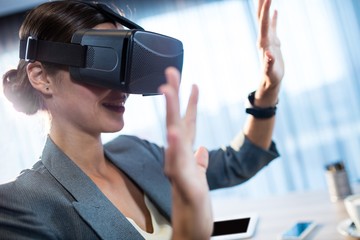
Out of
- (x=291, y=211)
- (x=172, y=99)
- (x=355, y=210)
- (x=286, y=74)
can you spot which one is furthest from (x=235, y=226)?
(x=286, y=74)

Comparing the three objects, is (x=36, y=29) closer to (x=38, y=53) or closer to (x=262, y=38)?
(x=38, y=53)

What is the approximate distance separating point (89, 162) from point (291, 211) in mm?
667

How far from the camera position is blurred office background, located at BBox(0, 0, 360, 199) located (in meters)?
4.01

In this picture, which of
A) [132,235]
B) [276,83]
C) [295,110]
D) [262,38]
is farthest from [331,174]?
→ [295,110]

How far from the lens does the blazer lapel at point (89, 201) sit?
97 centimetres

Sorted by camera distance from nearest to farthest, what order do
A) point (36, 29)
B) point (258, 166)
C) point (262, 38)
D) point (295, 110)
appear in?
point (36, 29) → point (262, 38) → point (258, 166) → point (295, 110)

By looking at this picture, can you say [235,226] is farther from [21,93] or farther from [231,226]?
[21,93]

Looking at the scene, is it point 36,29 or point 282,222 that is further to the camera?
point 282,222

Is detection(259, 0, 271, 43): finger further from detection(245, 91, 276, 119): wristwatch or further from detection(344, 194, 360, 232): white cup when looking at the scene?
detection(344, 194, 360, 232): white cup

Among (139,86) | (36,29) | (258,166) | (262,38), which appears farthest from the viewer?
(258,166)

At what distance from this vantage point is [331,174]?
1421mm

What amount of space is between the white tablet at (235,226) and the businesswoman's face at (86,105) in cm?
48

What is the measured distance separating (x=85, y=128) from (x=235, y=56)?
3271 mm

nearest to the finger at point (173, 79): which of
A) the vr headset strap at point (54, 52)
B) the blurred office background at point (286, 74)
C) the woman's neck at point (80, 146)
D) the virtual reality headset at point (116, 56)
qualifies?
the virtual reality headset at point (116, 56)
